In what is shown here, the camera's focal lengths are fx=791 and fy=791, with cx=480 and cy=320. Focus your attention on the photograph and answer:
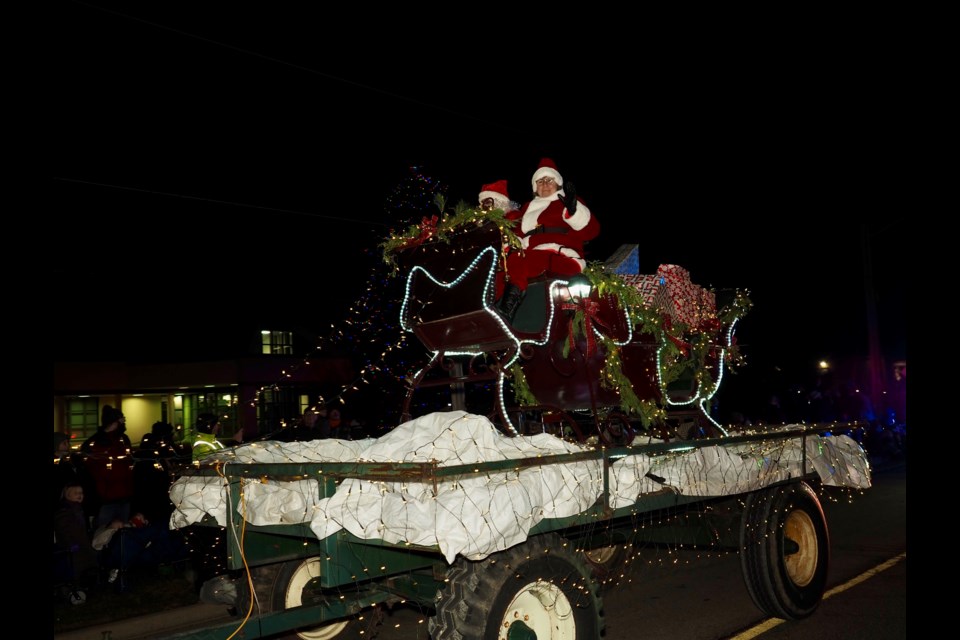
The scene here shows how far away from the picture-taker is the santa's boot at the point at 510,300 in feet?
17.5

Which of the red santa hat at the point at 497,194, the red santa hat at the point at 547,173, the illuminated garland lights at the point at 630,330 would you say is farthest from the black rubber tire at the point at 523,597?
the red santa hat at the point at 547,173

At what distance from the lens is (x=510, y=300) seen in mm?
5395

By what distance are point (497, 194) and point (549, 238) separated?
61 centimetres

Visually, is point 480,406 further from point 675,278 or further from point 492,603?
point 492,603

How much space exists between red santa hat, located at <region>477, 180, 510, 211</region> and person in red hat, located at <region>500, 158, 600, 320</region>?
0.34ft

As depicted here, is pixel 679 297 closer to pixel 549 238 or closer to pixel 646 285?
pixel 646 285

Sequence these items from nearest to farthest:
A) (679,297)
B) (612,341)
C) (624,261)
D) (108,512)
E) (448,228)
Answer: (448,228) → (612,341) → (679,297) → (624,261) → (108,512)

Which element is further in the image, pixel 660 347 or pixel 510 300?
pixel 660 347

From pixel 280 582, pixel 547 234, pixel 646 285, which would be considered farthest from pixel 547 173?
pixel 280 582

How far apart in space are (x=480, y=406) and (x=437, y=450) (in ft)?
25.6

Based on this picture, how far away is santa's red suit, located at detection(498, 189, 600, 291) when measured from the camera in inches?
219

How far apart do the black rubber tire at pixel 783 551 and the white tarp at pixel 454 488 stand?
15.4 inches

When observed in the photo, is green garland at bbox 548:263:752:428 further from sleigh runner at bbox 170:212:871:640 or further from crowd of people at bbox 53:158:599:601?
crowd of people at bbox 53:158:599:601

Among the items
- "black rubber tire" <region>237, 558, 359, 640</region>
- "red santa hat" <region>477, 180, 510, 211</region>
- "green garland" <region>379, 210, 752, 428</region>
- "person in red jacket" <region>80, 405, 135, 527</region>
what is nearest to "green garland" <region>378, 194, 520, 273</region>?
"green garland" <region>379, 210, 752, 428</region>
